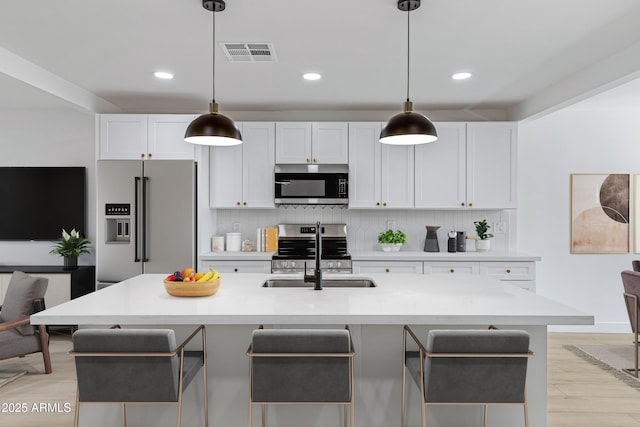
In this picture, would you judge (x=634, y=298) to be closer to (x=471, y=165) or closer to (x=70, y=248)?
(x=471, y=165)

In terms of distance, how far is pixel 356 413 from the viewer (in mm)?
2342

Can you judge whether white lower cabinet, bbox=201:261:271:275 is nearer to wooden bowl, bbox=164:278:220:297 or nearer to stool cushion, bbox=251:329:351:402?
wooden bowl, bbox=164:278:220:297

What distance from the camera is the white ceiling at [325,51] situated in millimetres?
2543

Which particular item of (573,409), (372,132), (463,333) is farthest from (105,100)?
(573,409)

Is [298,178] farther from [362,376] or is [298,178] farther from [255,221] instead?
[362,376]

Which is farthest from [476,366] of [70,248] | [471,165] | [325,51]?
[70,248]

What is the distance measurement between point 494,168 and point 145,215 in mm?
3623

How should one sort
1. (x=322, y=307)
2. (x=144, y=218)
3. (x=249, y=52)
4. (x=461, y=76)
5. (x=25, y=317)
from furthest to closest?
(x=144, y=218)
(x=461, y=76)
(x=25, y=317)
(x=249, y=52)
(x=322, y=307)

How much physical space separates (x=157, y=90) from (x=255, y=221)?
68.0 inches

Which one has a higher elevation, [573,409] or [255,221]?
[255,221]

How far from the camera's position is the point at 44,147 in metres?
5.05

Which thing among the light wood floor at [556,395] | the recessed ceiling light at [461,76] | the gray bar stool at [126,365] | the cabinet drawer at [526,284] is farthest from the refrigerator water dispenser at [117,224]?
the cabinet drawer at [526,284]

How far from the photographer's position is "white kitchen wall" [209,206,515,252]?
16.6 feet

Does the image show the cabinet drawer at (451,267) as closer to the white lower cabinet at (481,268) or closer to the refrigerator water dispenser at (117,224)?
the white lower cabinet at (481,268)
